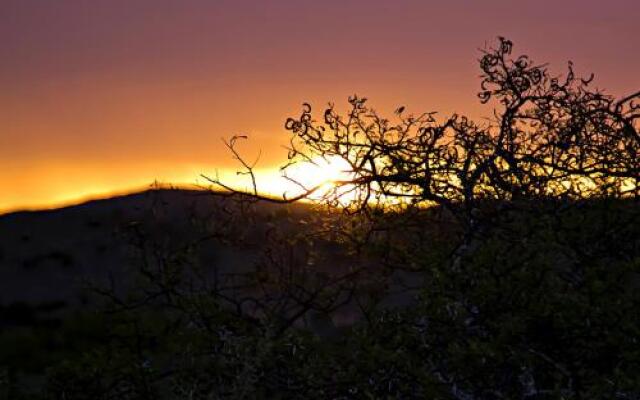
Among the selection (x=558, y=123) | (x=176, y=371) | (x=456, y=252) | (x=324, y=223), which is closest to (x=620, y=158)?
(x=558, y=123)

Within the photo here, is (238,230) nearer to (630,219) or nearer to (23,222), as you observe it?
(630,219)

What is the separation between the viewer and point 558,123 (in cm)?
866

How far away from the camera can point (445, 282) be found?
678cm

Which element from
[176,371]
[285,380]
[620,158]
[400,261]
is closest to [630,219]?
[620,158]

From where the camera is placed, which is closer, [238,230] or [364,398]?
[364,398]

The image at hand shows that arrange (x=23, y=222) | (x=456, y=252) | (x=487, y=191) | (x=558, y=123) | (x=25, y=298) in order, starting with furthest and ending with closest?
(x=23, y=222)
(x=25, y=298)
(x=558, y=123)
(x=487, y=191)
(x=456, y=252)

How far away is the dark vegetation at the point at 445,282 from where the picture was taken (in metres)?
6.70

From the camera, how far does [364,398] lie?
24.8ft

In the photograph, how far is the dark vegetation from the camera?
6703 millimetres

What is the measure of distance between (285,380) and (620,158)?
2.83m

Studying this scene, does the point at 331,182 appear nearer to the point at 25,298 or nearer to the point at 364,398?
the point at 364,398

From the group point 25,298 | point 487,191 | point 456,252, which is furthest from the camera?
point 25,298

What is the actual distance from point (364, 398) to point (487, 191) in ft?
5.54

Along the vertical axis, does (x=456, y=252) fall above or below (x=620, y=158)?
below
